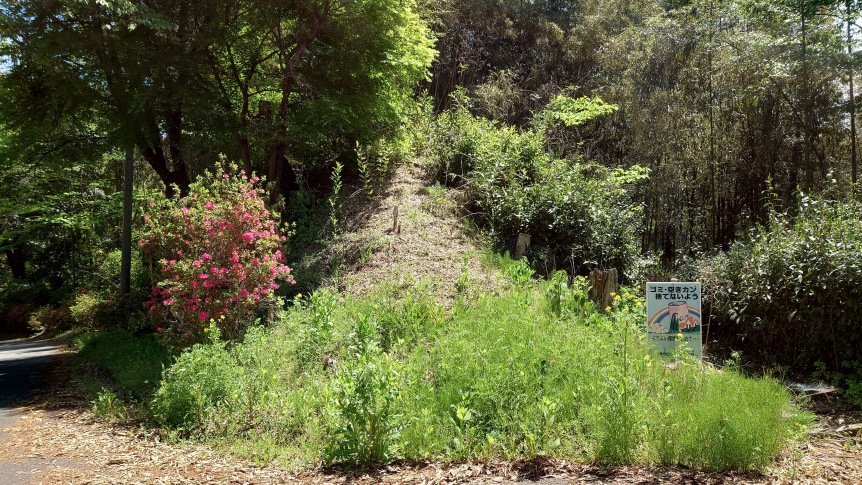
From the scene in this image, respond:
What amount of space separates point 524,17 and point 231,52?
1210cm

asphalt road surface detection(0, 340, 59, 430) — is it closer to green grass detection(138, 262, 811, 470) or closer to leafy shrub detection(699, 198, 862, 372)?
green grass detection(138, 262, 811, 470)

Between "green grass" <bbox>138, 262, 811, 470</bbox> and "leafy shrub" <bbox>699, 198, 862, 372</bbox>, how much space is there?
217cm

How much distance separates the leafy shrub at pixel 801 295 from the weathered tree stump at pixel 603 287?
1.85 metres

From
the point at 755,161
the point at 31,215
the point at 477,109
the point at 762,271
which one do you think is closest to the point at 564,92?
the point at 477,109

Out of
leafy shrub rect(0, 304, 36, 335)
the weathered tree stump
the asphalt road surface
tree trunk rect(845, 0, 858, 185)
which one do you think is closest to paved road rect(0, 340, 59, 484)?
the asphalt road surface

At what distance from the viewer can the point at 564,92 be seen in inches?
736

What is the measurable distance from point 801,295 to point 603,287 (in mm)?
2594

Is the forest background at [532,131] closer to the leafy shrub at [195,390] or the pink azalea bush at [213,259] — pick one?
the pink azalea bush at [213,259]

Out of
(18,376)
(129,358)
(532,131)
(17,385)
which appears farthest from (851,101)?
(18,376)

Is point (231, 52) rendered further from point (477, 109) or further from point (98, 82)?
point (477, 109)

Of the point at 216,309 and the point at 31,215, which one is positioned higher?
the point at 31,215

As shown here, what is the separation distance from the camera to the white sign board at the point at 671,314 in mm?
6539

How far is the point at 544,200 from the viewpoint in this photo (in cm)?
1173

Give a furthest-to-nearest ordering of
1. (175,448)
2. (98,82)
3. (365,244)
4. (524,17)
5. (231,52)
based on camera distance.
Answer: (524,17) → (231,52) → (98,82) → (365,244) → (175,448)
